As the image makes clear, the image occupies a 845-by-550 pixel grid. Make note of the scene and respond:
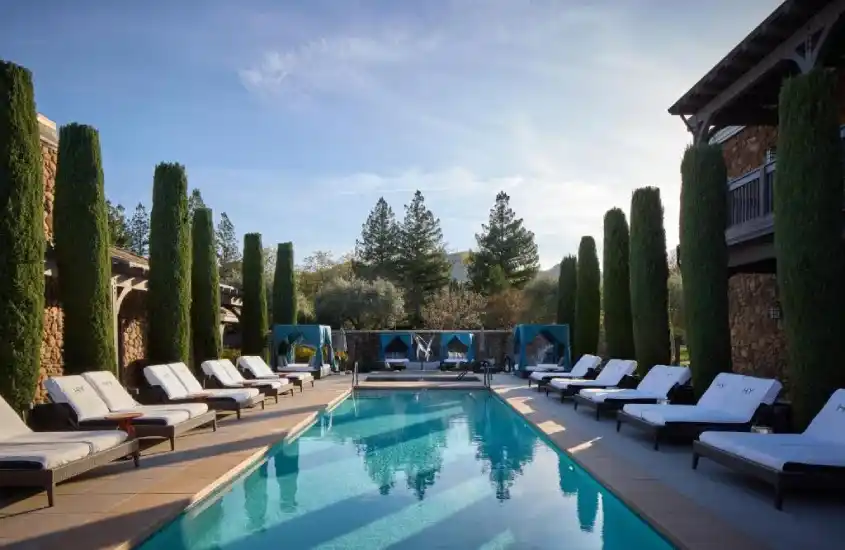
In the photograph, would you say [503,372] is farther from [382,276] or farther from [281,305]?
[382,276]

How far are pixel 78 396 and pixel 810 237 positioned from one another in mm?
8663

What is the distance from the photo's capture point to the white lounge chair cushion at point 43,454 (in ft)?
18.3

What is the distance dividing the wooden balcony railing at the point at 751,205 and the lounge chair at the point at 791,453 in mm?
5124

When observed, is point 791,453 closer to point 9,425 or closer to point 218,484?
point 218,484

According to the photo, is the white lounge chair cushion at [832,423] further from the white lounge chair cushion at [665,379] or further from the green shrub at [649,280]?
the green shrub at [649,280]

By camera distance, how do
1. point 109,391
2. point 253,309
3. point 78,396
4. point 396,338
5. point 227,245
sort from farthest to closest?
1. point 227,245
2. point 396,338
3. point 253,309
4. point 109,391
5. point 78,396

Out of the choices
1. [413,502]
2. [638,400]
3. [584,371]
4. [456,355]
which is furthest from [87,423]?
[456,355]

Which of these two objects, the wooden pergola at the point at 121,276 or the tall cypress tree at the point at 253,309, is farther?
the tall cypress tree at the point at 253,309

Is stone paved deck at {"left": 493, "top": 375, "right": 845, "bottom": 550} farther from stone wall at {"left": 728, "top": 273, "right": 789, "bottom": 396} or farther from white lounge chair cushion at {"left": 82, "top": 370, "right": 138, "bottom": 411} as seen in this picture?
stone wall at {"left": 728, "top": 273, "right": 789, "bottom": 396}

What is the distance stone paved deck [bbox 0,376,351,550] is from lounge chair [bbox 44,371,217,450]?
319 millimetres

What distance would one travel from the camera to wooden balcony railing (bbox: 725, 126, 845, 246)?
443 inches

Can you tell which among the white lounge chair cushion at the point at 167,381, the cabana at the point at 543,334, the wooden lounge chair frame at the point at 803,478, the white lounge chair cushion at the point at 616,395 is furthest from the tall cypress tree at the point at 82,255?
the cabana at the point at 543,334

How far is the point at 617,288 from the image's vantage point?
16219 mm

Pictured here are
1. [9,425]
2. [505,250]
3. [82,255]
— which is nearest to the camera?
[9,425]
